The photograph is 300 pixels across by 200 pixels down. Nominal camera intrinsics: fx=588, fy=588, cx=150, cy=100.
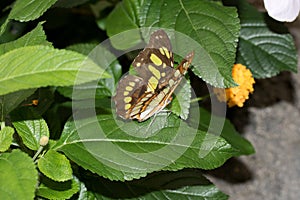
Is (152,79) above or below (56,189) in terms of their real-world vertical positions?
above

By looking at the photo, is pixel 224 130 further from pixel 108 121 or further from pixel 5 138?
pixel 5 138

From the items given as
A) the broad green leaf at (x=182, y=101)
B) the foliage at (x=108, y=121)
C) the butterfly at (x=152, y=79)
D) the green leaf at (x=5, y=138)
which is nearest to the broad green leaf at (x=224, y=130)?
the foliage at (x=108, y=121)

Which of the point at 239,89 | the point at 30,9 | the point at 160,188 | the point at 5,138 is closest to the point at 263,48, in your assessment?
the point at 239,89

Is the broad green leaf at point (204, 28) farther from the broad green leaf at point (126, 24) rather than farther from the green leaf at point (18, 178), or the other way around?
the green leaf at point (18, 178)

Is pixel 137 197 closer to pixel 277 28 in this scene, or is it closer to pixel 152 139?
pixel 152 139

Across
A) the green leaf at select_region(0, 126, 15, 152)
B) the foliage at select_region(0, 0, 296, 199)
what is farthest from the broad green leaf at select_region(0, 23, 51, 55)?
the green leaf at select_region(0, 126, 15, 152)

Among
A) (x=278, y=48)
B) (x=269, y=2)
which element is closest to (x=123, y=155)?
(x=269, y=2)

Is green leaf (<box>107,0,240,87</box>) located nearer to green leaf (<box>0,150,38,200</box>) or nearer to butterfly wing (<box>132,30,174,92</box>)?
butterfly wing (<box>132,30,174,92</box>)
